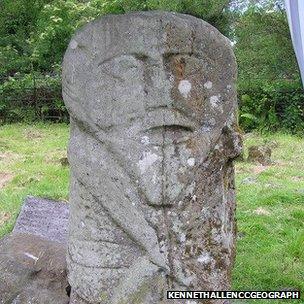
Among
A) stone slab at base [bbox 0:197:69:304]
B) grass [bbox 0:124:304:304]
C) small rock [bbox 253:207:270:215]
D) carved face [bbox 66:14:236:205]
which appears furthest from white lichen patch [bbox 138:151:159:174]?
small rock [bbox 253:207:270:215]

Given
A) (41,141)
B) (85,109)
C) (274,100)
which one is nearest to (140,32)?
(85,109)

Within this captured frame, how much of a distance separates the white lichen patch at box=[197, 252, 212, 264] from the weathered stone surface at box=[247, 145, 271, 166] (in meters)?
6.33

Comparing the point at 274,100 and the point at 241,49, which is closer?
the point at 274,100

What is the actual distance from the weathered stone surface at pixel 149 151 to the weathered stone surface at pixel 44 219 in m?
1.75

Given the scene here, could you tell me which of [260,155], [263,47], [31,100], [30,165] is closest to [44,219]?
[30,165]

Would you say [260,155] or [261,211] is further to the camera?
[260,155]

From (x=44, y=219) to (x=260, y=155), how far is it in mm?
4760

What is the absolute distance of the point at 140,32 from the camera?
10.2 ft

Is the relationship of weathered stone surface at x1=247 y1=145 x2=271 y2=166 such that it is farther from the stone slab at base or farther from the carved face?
the carved face

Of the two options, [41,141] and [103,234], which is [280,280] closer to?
[103,234]

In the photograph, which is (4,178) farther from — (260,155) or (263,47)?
(263,47)

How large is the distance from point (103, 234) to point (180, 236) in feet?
1.23

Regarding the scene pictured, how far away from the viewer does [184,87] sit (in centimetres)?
313

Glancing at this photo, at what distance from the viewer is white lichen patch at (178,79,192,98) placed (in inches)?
123
